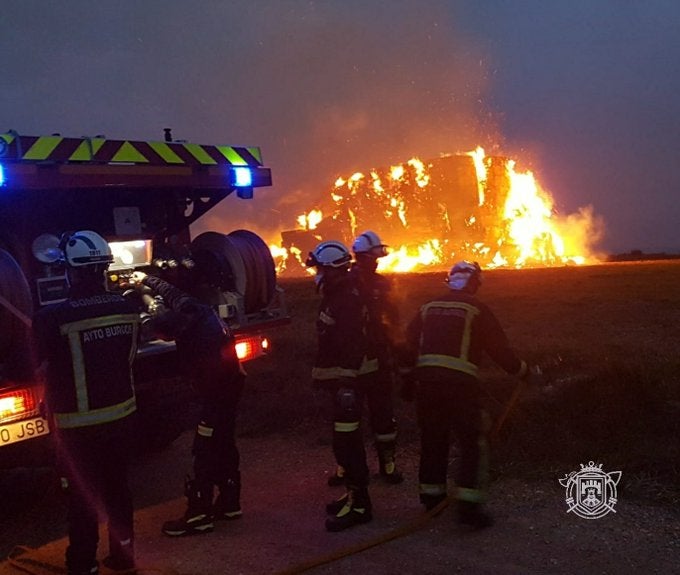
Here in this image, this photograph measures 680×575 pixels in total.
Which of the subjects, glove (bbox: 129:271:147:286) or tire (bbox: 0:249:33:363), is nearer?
tire (bbox: 0:249:33:363)

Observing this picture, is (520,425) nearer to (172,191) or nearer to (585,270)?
(172,191)

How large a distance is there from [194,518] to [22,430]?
124 centimetres

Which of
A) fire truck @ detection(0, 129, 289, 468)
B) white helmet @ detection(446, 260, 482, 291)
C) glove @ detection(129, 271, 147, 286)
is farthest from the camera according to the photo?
glove @ detection(129, 271, 147, 286)

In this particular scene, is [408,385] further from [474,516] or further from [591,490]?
[591,490]

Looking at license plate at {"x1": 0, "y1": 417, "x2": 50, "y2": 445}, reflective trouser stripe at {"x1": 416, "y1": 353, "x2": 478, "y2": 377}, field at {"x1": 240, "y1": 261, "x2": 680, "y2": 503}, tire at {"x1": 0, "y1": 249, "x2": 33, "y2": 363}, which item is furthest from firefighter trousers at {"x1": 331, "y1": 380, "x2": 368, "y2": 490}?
tire at {"x1": 0, "y1": 249, "x2": 33, "y2": 363}

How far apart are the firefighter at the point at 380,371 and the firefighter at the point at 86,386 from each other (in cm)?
197

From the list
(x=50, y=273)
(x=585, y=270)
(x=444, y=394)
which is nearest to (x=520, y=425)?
(x=444, y=394)

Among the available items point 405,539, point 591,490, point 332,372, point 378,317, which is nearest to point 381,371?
point 378,317

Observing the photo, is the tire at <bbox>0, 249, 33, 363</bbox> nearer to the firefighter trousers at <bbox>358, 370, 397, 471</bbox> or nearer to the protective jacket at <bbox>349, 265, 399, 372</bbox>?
the protective jacket at <bbox>349, 265, 399, 372</bbox>

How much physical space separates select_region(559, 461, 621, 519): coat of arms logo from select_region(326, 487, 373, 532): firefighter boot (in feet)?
4.35

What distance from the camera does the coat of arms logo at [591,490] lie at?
433 centimetres

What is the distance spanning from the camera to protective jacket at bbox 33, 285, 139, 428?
354cm

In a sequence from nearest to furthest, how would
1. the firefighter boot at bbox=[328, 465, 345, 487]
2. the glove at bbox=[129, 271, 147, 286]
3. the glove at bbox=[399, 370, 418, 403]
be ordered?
1. the glove at bbox=[399, 370, 418, 403]
2. the firefighter boot at bbox=[328, 465, 345, 487]
3. the glove at bbox=[129, 271, 147, 286]

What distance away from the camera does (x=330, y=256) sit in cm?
462
